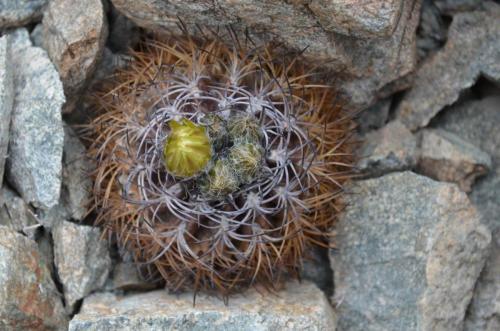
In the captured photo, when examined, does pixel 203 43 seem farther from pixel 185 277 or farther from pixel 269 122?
pixel 185 277

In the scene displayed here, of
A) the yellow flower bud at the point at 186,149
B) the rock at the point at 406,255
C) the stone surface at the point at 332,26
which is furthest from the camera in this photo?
the rock at the point at 406,255

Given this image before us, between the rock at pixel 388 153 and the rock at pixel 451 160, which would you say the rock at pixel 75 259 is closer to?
the rock at pixel 388 153

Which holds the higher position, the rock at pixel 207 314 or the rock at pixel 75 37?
the rock at pixel 75 37

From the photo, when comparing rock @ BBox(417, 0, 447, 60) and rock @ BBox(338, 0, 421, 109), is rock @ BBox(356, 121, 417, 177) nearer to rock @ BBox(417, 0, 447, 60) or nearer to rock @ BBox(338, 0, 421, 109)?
rock @ BBox(338, 0, 421, 109)

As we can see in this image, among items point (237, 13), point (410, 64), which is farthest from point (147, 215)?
point (410, 64)

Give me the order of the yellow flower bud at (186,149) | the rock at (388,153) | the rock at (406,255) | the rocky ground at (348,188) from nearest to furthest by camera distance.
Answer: the yellow flower bud at (186,149), the rocky ground at (348,188), the rock at (406,255), the rock at (388,153)

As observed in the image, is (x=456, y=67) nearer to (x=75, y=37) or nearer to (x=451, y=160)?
(x=451, y=160)

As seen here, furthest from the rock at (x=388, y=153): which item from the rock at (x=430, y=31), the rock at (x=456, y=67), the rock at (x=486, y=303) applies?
the rock at (x=486, y=303)
